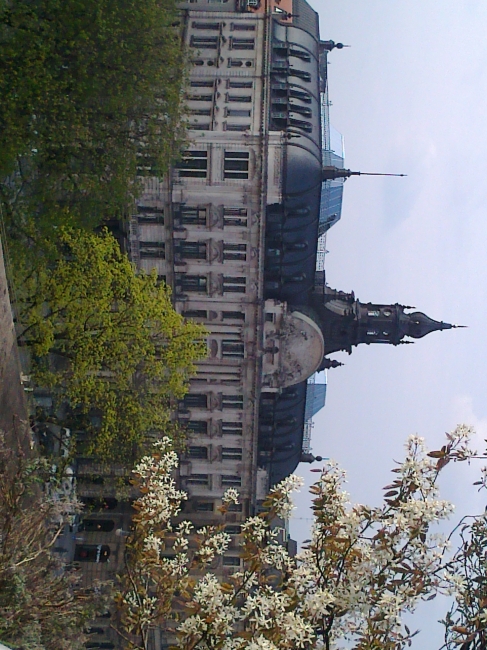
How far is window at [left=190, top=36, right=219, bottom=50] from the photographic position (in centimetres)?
6228

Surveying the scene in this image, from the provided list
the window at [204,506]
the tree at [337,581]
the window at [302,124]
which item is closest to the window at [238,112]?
the window at [302,124]

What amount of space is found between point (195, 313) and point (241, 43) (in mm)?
23168

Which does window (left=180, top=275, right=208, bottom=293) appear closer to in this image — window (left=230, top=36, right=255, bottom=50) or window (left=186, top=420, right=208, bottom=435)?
window (left=186, top=420, right=208, bottom=435)

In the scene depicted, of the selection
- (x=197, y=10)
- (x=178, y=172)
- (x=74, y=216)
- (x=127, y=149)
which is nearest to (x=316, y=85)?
(x=197, y=10)

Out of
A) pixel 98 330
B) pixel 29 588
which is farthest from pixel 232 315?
pixel 29 588

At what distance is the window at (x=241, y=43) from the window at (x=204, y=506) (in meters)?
40.8

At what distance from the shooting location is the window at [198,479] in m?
68.4

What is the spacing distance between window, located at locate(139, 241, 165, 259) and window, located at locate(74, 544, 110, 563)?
26182mm

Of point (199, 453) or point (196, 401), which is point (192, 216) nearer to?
point (196, 401)

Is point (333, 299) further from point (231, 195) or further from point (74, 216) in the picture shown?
point (74, 216)

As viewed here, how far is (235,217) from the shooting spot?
58.4 meters

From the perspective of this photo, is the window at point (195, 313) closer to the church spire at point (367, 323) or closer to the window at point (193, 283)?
the window at point (193, 283)

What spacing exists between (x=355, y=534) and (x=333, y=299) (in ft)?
166

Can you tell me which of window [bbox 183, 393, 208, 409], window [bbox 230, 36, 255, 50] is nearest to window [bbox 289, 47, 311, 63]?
window [bbox 230, 36, 255, 50]
